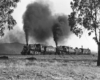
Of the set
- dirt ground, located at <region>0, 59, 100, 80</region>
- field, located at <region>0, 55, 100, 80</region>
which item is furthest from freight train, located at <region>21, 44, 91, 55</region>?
dirt ground, located at <region>0, 59, 100, 80</region>

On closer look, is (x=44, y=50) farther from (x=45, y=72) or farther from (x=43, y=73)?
(x=43, y=73)

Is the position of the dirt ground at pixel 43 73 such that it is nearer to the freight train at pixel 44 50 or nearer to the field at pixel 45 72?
the field at pixel 45 72

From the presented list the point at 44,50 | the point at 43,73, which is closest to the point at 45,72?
the point at 43,73

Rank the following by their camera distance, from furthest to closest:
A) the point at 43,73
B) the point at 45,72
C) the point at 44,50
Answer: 1. the point at 44,50
2. the point at 45,72
3. the point at 43,73

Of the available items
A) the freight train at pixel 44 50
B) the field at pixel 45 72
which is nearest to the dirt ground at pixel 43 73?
the field at pixel 45 72

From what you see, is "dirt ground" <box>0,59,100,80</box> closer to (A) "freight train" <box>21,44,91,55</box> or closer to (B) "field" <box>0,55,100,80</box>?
(B) "field" <box>0,55,100,80</box>

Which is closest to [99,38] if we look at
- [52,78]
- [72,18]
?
[72,18]

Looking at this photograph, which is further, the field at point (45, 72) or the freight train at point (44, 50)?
the freight train at point (44, 50)

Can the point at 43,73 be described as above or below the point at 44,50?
above

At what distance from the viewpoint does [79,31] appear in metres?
26.9

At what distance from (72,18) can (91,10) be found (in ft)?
9.76

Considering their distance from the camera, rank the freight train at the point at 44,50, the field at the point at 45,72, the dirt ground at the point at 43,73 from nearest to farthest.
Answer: the dirt ground at the point at 43,73 < the field at the point at 45,72 < the freight train at the point at 44,50

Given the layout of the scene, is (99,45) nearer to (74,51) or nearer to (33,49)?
(33,49)

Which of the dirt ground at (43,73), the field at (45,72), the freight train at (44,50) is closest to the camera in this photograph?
the dirt ground at (43,73)
